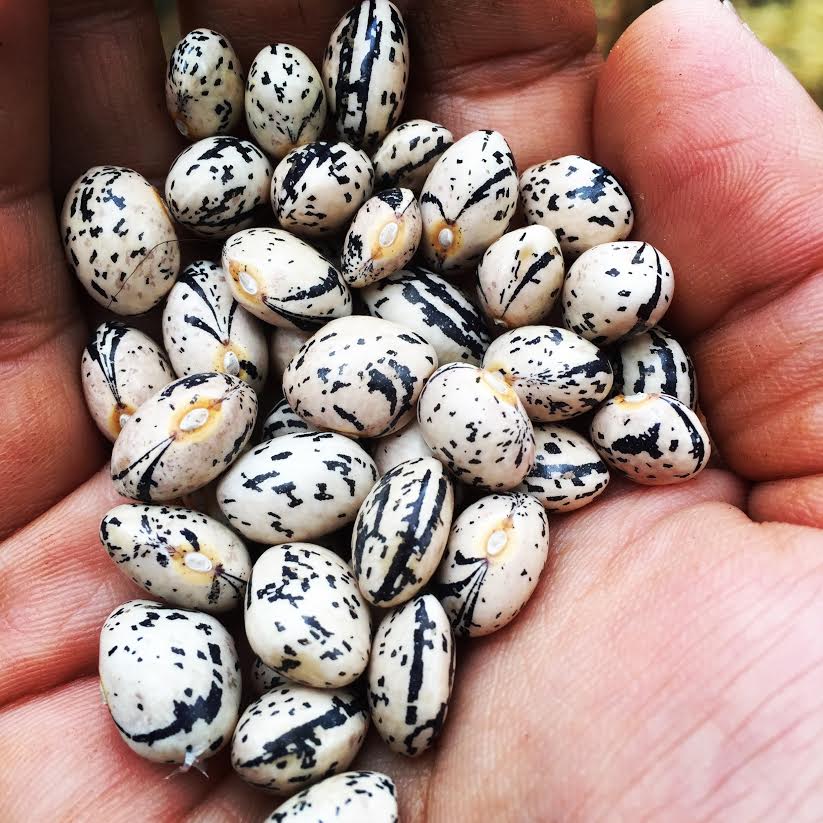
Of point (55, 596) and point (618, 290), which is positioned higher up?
point (618, 290)

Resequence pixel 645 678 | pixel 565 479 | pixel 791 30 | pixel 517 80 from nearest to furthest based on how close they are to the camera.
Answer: pixel 645 678
pixel 565 479
pixel 517 80
pixel 791 30

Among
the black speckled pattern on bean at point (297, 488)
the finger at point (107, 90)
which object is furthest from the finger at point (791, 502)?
the finger at point (107, 90)

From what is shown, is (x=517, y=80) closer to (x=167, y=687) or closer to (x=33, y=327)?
(x=33, y=327)

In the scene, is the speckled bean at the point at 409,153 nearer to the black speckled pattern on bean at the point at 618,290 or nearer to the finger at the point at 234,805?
the black speckled pattern on bean at the point at 618,290

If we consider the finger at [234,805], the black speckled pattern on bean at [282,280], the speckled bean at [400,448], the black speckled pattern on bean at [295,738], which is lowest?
the finger at [234,805]

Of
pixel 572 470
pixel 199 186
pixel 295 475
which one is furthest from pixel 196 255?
pixel 572 470

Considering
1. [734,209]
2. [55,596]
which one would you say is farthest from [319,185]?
[55,596]
